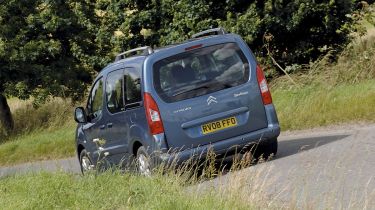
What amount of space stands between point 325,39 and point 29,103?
485 inches

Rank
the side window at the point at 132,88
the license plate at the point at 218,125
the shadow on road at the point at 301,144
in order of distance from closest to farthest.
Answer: the license plate at the point at 218,125
the side window at the point at 132,88
the shadow on road at the point at 301,144

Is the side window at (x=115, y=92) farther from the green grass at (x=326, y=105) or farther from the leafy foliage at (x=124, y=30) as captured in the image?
the leafy foliage at (x=124, y=30)

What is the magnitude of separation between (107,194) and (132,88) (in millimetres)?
2342

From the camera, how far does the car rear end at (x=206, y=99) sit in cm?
1021

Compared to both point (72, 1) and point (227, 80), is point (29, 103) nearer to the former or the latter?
point (72, 1)

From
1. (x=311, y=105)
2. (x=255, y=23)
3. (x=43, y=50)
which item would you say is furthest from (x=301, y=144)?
(x=43, y=50)

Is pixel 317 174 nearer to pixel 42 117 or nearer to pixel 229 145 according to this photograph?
pixel 229 145

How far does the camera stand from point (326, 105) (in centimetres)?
1470

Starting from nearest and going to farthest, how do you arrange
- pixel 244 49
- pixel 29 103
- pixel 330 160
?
pixel 330 160 → pixel 244 49 → pixel 29 103

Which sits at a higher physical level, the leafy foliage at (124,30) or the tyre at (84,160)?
the leafy foliage at (124,30)

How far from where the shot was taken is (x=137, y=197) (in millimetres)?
8320

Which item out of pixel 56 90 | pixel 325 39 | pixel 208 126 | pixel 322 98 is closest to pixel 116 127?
pixel 208 126

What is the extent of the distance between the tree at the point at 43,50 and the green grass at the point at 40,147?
326 cm

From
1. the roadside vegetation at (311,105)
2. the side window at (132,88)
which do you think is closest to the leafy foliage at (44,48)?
the roadside vegetation at (311,105)
